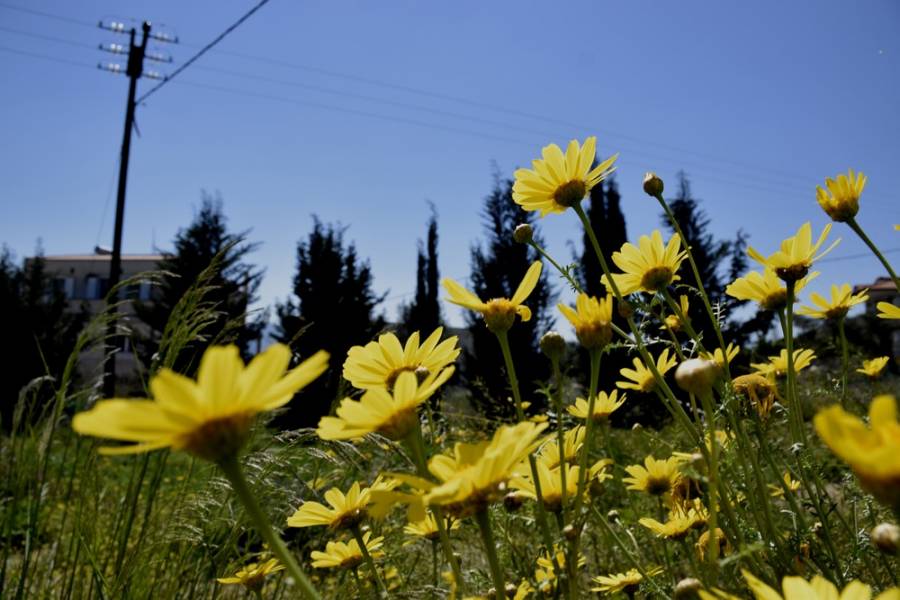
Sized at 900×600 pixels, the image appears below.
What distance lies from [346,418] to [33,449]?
1.65 m

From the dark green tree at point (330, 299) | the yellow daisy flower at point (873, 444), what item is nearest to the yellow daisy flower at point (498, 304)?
the yellow daisy flower at point (873, 444)

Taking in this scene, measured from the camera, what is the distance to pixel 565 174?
1.04m

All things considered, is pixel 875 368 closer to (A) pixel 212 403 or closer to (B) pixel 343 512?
(B) pixel 343 512

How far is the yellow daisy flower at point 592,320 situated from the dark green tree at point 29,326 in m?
13.5

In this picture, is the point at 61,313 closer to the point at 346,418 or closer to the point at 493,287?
the point at 493,287

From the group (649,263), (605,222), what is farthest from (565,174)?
(605,222)

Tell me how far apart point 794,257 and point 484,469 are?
2.25 feet

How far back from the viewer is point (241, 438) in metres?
0.46

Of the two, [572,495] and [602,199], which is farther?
[602,199]

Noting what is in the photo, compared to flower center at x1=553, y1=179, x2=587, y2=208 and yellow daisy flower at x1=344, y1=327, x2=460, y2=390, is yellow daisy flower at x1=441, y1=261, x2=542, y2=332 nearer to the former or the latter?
yellow daisy flower at x1=344, y1=327, x2=460, y2=390

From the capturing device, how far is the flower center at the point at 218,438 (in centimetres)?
45

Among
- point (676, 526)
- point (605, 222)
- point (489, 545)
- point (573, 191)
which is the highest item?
point (605, 222)

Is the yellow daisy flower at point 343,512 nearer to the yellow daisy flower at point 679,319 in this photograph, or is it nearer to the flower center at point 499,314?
the flower center at point 499,314

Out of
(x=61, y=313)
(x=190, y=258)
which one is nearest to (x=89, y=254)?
(x=61, y=313)
